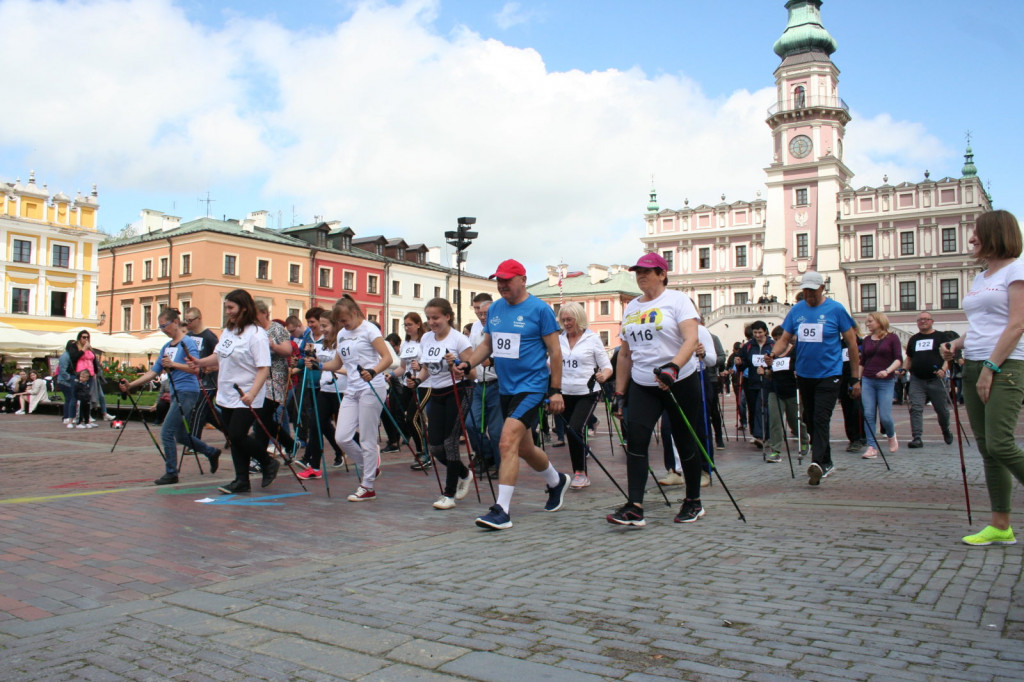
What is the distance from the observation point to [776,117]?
241 feet

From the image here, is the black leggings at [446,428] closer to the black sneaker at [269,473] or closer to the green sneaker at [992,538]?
the black sneaker at [269,473]

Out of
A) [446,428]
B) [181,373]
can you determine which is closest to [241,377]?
[181,373]

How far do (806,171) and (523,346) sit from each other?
71830mm

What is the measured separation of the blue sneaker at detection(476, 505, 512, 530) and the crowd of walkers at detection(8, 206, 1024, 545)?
2 centimetres

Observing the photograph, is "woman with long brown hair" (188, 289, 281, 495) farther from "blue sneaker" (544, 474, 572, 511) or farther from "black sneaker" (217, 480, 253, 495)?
"blue sneaker" (544, 474, 572, 511)

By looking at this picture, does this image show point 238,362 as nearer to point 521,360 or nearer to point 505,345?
point 505,345

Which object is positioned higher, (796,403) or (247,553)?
(796,403)

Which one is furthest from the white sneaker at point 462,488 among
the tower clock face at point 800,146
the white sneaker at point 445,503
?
the tower clock face at point 800,146

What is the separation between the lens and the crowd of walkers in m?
5.20

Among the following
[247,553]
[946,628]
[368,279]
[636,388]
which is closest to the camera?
[946,628]

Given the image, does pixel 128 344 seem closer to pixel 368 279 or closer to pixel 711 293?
pixel 368 279

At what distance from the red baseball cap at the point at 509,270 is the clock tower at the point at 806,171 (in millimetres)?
68330

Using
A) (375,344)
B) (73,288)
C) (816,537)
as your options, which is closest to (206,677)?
(816,537)

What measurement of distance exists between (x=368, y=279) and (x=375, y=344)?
2299 inches
